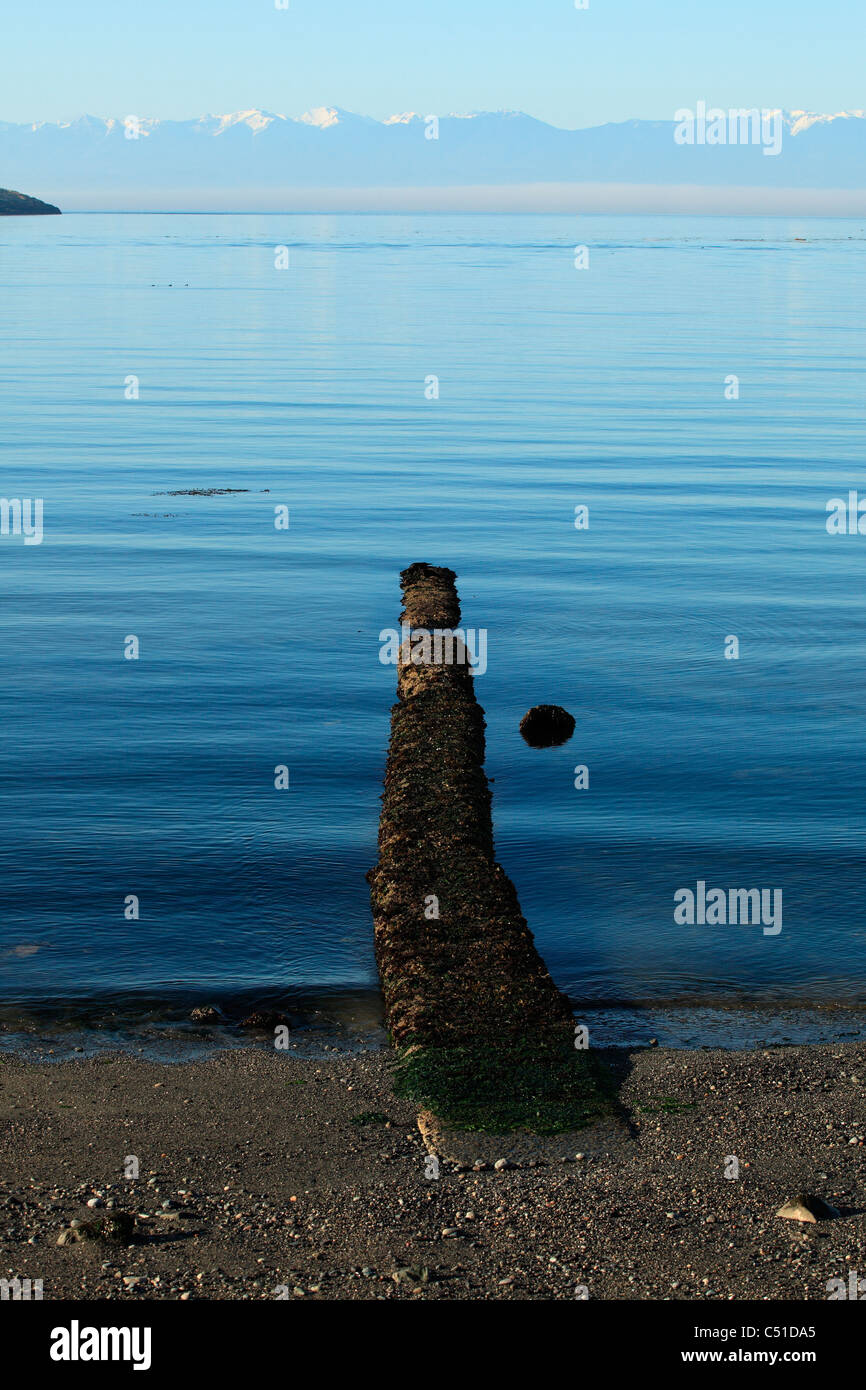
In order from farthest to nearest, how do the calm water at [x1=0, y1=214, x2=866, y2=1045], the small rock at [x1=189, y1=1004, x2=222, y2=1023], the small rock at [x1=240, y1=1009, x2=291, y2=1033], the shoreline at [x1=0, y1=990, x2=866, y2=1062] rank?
1. the calm water at [x1=0, y1=214, x2=866, y2=1045]
2. the small rock at [x1=189, y1=1004, x2=222, y2=1023]
3. the small rock at [x1=240, y1=1009, x2=291, y2=1033]
4. the shoreline at [x1=0, y1=990, x2=866, y2=1062]

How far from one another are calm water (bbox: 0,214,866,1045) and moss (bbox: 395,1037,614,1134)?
190 centimetres

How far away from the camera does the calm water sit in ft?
47.8

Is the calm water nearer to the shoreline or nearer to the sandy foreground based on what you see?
the shoreline

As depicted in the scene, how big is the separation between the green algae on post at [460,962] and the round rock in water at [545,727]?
1.88m

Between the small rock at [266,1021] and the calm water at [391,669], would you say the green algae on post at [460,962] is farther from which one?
the small rock at [266,1021]

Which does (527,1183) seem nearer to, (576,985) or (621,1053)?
(621,1053)

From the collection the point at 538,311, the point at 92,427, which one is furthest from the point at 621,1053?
the point at 538,311

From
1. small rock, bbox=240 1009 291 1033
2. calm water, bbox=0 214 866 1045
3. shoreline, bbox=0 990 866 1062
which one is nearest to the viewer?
shoreline, bbox=0 990 866 1062

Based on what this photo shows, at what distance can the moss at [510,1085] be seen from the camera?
34.6ft

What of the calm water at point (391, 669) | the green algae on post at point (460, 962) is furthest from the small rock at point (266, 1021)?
the green algae on post at point (460, 962)

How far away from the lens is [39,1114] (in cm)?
1073

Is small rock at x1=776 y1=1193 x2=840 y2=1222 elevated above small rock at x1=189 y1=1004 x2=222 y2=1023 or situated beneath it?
situated beneath

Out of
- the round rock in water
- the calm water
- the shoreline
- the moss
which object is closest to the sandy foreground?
the moss

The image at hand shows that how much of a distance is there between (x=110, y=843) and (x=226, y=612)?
10.5 meters
